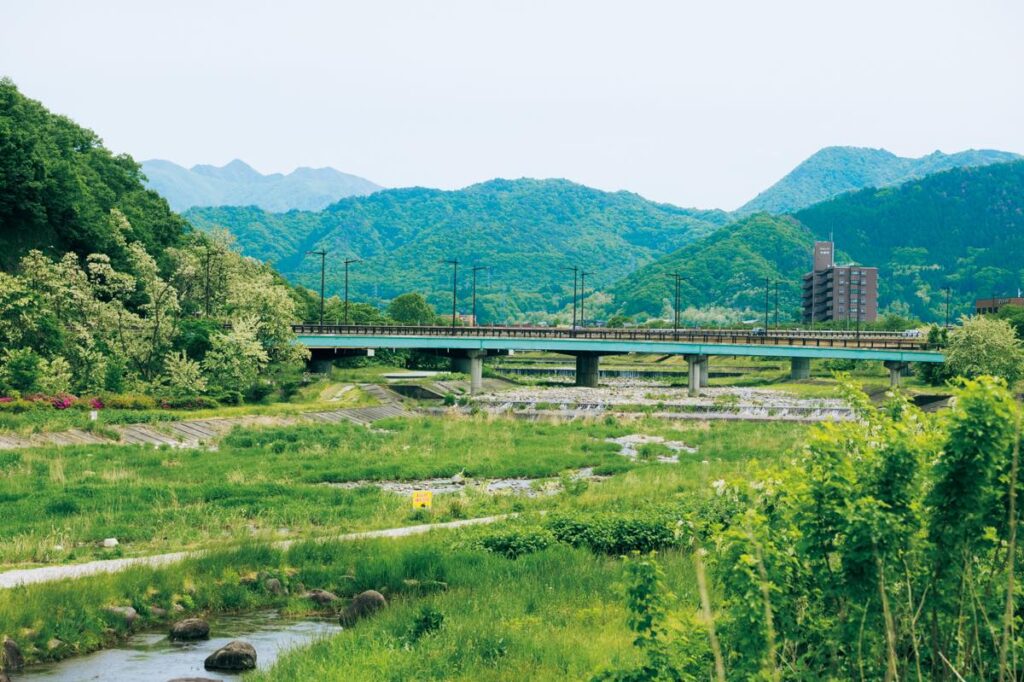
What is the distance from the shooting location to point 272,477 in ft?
132

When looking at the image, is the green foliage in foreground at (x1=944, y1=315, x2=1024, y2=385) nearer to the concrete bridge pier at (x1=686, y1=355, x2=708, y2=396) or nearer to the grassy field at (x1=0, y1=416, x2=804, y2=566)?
the concrete bridge pier at (x1=686, y1=355, x2=708, y2=396)

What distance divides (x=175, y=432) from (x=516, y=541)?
106ft

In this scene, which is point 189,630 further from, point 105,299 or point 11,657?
point 105,299

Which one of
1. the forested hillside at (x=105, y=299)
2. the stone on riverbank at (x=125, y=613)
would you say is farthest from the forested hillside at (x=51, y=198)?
the stone on riverbank at (x=125, y=613)

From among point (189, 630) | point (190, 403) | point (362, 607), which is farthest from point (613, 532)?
point (190, 403)

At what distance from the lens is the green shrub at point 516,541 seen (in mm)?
25375

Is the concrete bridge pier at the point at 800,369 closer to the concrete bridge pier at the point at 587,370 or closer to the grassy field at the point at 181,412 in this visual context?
the concrete bridge pier at the point at 587,370

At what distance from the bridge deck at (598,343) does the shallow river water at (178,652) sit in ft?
257

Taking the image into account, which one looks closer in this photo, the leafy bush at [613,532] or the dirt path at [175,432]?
the leafy bush at [613,532]

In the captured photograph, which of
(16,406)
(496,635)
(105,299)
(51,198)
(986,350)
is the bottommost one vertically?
(496,635)

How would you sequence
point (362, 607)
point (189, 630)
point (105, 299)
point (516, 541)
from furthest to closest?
point (105, 299) < point (516, 541) < point (362, 607) < point (189, 630)

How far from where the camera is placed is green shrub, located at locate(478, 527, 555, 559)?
25375 mm

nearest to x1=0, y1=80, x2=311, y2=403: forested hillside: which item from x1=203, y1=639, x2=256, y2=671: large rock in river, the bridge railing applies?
the bridge railing

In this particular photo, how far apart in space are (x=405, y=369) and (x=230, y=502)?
304 feet
